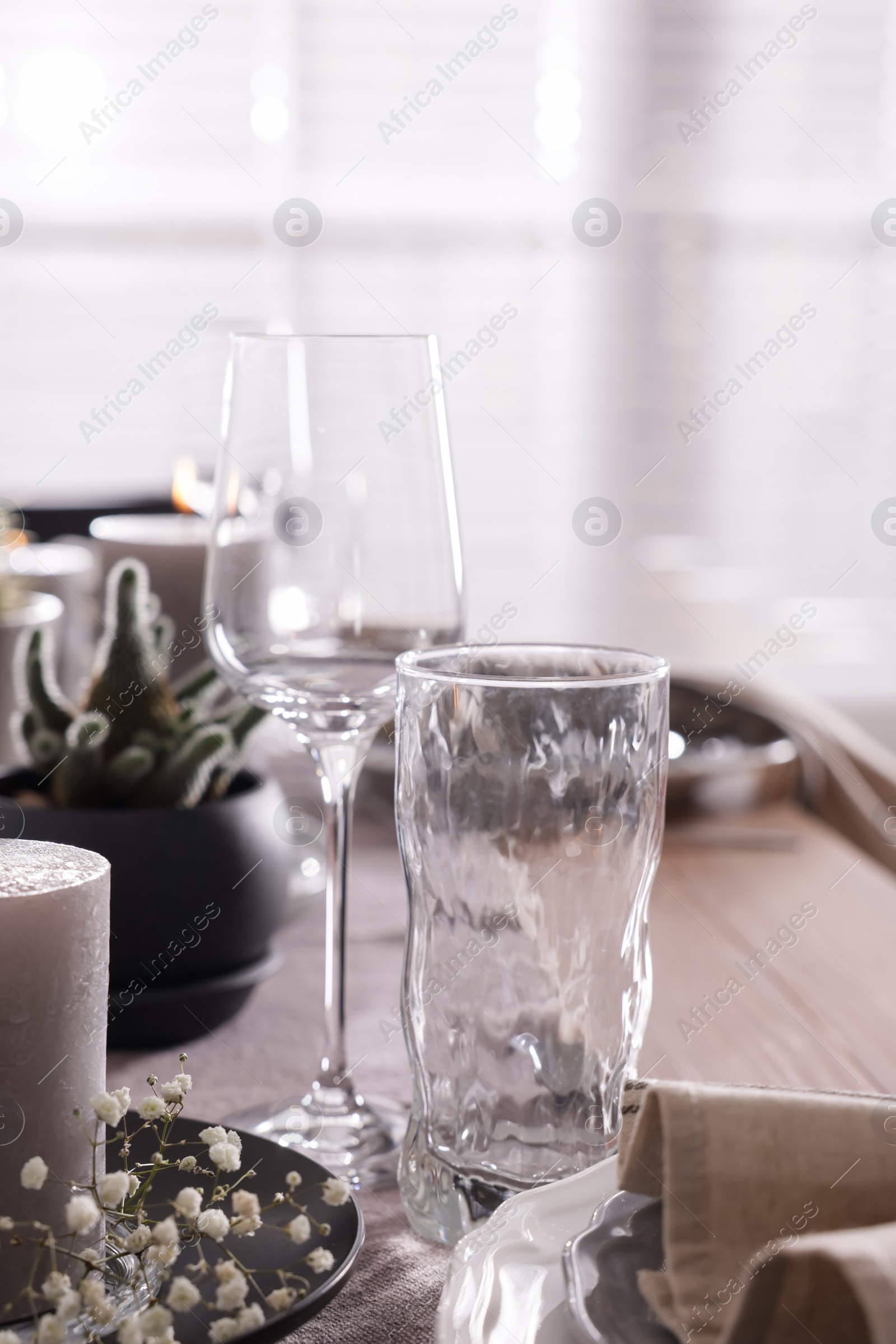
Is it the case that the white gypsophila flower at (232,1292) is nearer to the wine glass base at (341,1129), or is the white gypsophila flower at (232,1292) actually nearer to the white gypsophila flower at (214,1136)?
the white gypsophila flower at (214,1136)

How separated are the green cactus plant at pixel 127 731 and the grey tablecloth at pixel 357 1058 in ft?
0.37

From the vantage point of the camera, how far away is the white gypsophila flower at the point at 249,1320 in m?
0.32

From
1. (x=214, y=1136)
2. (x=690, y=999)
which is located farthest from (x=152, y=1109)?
(x=690, y=999)

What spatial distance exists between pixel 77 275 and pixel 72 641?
1.73 m

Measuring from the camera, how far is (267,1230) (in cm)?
39

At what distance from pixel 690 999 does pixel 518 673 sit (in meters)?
0.25

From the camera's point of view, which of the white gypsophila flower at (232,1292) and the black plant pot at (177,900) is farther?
the black plant pot at (177,900)

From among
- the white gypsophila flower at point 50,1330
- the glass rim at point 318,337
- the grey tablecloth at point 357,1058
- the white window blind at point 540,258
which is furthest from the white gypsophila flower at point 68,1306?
the white window blind at point 540,258

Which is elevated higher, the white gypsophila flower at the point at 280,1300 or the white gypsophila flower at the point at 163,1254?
the white gypsophila flower at the point at 163,1254

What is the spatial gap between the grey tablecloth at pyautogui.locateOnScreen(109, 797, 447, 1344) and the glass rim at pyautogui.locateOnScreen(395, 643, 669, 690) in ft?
0.62

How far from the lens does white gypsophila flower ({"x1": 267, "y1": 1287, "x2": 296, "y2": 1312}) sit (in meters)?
0.33

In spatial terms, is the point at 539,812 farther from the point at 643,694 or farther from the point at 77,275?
the point at 77,275

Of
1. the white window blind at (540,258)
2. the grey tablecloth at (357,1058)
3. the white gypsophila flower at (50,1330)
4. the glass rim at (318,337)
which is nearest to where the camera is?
the white gypsophila flower at (50,1330)

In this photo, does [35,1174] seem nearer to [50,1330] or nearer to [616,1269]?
[50,1330]
